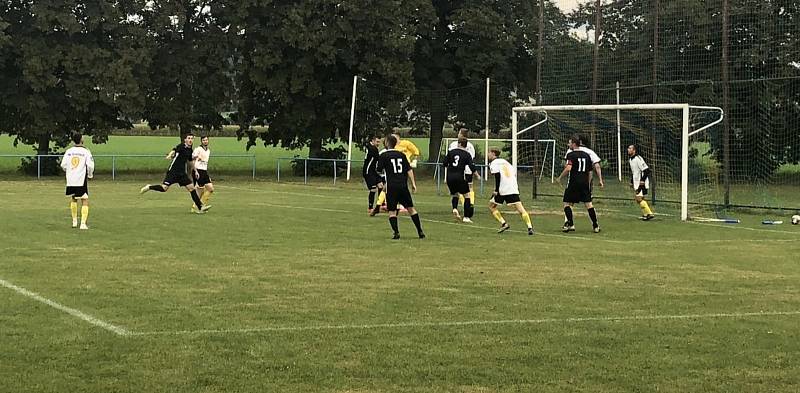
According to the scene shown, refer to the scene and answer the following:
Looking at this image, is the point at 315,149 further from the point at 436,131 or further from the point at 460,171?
the point at 460,171

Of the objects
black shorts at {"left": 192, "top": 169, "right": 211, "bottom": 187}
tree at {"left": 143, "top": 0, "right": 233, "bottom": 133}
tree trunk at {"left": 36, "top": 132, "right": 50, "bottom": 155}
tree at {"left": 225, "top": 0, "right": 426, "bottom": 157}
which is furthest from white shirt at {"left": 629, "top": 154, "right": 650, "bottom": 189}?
tree trunk at {"left": 36, "top": 132, "right": 50, "bottom": 155}

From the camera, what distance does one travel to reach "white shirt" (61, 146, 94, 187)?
19.9 m

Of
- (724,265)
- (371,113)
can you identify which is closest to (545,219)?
(724,265)

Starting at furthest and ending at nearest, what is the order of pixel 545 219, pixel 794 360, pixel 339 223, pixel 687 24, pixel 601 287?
pixel 687 24, pixel 545 219, pixel 339 223, pixel 601 287, pixel 794 360

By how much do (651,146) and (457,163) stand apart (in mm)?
9929

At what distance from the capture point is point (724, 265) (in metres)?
14.9

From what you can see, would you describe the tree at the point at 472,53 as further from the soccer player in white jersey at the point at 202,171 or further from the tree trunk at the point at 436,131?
the soccer player in white jersey at the point at 202,171

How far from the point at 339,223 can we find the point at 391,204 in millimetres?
3210

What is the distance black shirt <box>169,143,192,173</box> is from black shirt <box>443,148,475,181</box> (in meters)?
5.78

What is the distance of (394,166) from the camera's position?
18312 mm

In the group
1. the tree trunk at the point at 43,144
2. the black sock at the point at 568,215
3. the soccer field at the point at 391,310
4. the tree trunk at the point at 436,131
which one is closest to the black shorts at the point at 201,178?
the soccer field at the point at 391,310

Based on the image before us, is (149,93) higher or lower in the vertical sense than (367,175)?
higher

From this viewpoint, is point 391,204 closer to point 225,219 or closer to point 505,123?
point 225,219

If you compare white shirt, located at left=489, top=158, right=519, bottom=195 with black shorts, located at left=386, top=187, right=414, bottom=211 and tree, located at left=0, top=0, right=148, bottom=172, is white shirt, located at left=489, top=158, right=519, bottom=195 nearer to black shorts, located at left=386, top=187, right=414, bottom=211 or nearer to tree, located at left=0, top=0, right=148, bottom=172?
black shorts, located at left=386, top=187, right=414, bottom=211
